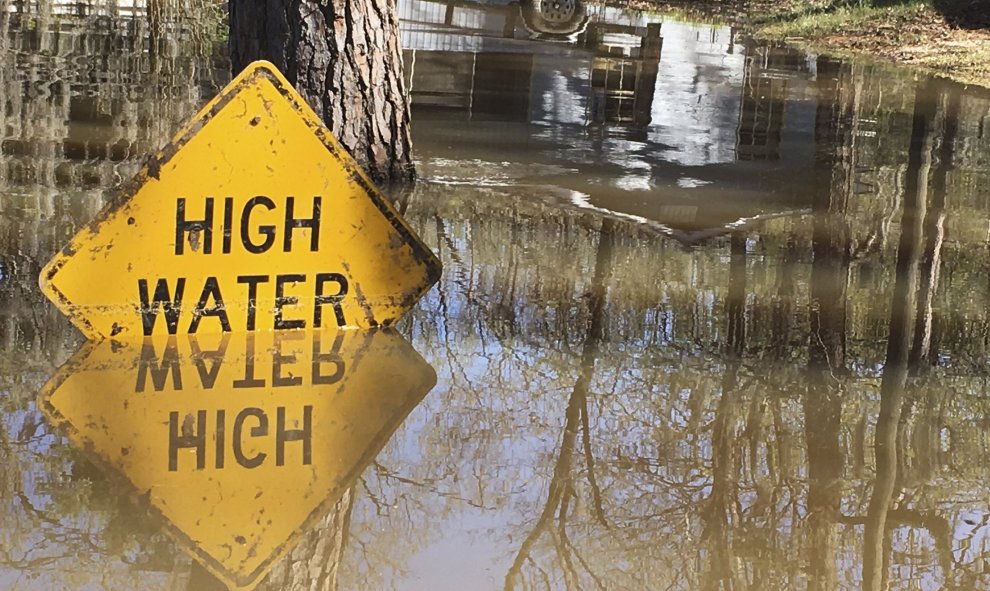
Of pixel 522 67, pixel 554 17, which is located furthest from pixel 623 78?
pixel 554 17

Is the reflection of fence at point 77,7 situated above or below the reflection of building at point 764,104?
above

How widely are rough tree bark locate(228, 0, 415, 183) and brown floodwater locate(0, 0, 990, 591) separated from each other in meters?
0.49

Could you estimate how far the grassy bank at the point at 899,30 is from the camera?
18500 mm

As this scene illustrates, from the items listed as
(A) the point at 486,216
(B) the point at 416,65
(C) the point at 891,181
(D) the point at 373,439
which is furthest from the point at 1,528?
(B) the point at 416,65

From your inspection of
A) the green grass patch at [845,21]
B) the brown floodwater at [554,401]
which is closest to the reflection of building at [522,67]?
the green grass patch at [845,21]

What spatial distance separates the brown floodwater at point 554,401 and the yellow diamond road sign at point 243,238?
0.48 feet

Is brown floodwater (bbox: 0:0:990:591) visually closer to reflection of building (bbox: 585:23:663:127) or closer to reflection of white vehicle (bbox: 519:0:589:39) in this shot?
reflection of building (bbox: 585:23:663:127)

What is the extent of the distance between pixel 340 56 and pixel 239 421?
11.5ft

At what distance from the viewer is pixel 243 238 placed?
5621mm

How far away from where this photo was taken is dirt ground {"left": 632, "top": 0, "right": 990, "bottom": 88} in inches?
715

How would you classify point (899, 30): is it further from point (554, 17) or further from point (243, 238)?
point (243, 238)

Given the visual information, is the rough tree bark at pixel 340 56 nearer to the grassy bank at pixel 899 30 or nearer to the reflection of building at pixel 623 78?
the reflection of building at pixel 623 78

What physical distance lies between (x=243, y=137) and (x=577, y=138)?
6.12 meters

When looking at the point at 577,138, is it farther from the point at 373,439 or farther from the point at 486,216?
the point at 373,439
